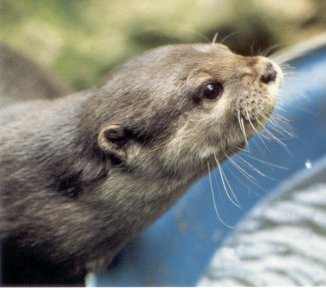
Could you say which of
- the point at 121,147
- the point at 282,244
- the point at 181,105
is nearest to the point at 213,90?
the point at 181,105

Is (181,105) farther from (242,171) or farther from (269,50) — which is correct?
(269,50)

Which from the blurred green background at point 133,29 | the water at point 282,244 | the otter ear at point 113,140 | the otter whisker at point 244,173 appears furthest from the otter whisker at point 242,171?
the blurred green background at point 133,29

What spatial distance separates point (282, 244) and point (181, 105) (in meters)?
0.48

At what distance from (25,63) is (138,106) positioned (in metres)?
0.52

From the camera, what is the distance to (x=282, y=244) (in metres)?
1.82

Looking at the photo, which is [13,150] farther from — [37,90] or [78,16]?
[78,16]

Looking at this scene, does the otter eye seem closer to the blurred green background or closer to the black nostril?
the black nostril

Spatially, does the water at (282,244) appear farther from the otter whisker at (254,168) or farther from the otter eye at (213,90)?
the otter eye at (213,90)

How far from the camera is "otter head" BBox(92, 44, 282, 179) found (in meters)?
1.48

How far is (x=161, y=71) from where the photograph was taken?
4.86 ft

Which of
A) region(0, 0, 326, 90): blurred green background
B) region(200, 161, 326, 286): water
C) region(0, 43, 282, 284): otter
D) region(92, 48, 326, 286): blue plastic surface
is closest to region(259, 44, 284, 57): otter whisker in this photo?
region(0, 0, 326, 90): blurred green background

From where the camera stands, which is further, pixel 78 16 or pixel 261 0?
pixel 261 0

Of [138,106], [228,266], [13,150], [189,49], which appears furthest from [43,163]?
[228,266]

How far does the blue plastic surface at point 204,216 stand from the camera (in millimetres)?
1671
